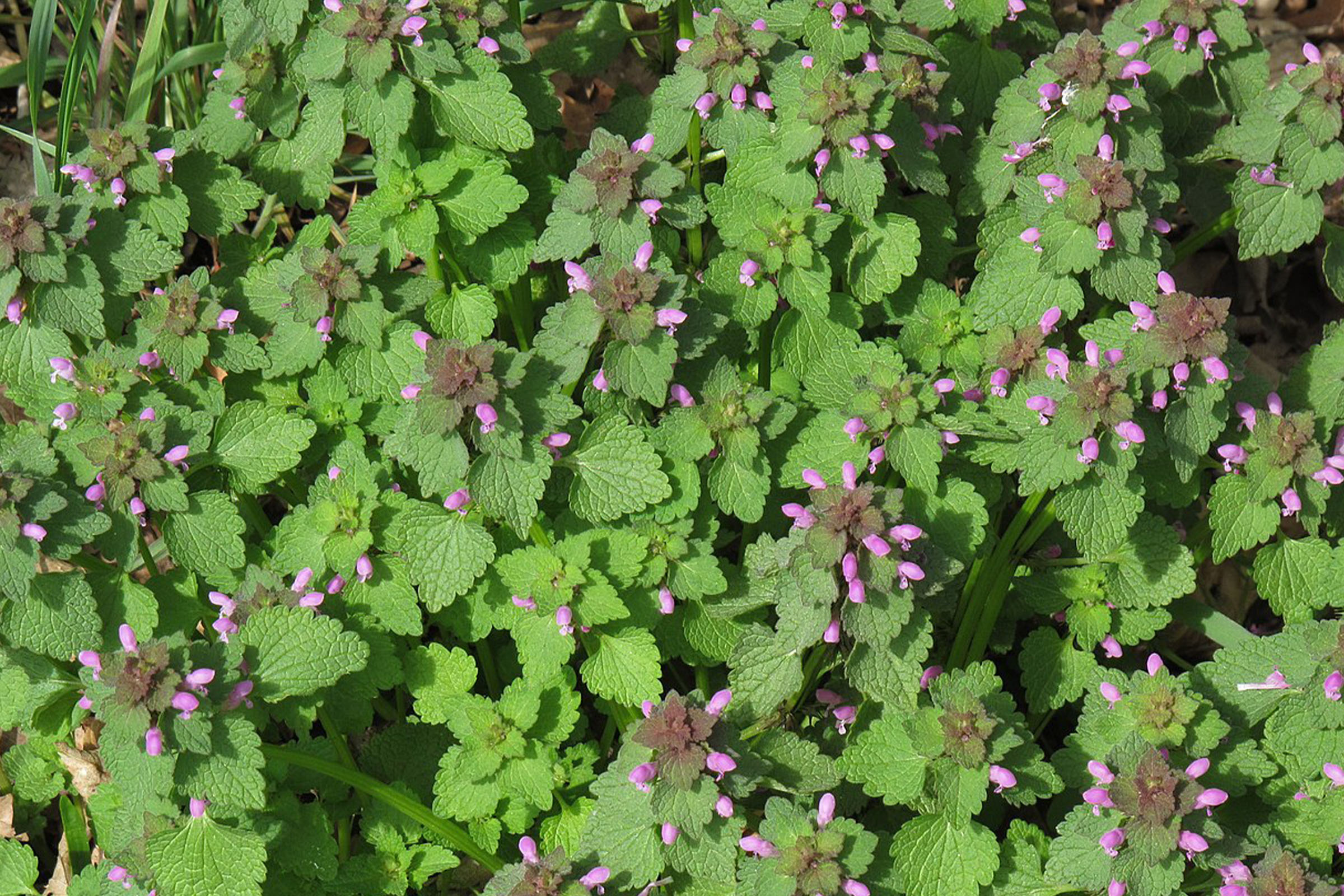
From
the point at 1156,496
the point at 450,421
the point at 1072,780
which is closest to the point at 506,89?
the point at 450,421

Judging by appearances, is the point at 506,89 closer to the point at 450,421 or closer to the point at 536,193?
the point at 536,193

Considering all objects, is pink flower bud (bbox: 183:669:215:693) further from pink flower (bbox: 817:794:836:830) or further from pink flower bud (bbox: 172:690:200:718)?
pink flower (bbox: 817:794:836:830)

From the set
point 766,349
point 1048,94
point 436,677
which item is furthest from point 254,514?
point 1048,94

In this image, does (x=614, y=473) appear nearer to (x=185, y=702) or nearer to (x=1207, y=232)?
(x=185, y=702)

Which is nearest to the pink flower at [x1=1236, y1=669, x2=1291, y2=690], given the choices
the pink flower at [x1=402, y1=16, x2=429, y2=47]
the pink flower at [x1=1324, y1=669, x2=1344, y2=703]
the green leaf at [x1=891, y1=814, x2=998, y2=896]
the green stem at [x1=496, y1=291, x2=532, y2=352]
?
the pink flower at [x1=1324, y1=669, x2=1344, y2=703]

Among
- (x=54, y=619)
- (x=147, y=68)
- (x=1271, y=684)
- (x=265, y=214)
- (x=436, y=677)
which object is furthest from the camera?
(x=265, y=214)
